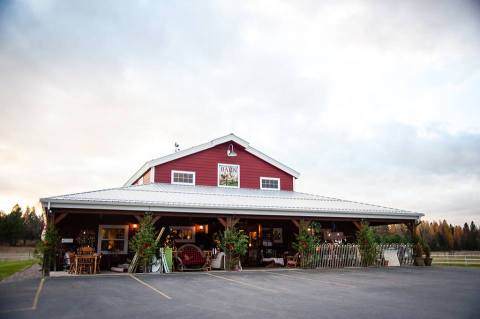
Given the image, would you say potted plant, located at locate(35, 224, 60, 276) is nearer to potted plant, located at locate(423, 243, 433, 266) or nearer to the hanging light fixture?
the hanging light fixture

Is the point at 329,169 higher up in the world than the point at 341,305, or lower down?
higher up

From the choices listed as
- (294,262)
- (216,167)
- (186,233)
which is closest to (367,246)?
(294,262)

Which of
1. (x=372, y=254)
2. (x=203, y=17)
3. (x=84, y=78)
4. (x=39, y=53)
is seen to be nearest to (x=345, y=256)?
(x=372, y=254)

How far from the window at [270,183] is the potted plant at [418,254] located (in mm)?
8083

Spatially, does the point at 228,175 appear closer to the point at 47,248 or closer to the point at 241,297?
the point at 47,248

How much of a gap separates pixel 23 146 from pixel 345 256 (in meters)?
17.0

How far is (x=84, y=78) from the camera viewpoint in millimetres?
15930

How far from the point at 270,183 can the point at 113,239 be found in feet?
31.2

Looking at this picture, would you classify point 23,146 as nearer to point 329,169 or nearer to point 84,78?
point 84,78

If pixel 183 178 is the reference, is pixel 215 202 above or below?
below

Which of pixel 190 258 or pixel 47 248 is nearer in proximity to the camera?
pixel 47 248

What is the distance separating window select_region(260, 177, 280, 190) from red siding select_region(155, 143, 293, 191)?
20cm

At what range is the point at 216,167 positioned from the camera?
22.4 meters

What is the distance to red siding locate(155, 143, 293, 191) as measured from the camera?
70.9ft
